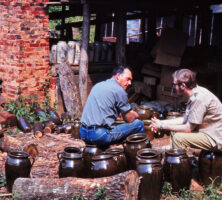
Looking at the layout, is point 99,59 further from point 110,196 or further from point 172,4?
point 110,196

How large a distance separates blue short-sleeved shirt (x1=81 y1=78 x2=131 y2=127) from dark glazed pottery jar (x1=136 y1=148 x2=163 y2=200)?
3.13ft

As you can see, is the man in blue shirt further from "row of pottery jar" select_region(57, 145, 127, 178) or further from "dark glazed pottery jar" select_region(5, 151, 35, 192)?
"dark glazed pottery jar" select_region(5, 151, 35, 192)

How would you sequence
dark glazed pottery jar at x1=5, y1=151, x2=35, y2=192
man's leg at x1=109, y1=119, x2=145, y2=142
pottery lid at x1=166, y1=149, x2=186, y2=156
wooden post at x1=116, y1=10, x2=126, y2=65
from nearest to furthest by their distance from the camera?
1. pottery lid at x1=166, y1=149, x2=186, y2=156
2. dark glazed pottery jar at x1=5, y1=151, x2=35, y2=192
3. man's leg at x1=109, y1=119, x2=145, y2=142
4. wooden post at x1=116, y1=10, x2=126, y2=65

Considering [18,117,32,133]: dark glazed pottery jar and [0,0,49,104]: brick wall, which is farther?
[0,0,49,104]: brick wall

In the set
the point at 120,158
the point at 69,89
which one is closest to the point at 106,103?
the point at 120,158

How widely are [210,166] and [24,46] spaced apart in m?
4.92

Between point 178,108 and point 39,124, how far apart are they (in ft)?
10.9

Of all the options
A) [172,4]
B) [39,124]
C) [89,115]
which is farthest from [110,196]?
[172,4]

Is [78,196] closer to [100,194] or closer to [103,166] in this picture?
[100,194]

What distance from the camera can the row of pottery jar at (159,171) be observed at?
4590mm

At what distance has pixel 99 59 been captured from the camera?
9.73 metres

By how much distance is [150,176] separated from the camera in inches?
180

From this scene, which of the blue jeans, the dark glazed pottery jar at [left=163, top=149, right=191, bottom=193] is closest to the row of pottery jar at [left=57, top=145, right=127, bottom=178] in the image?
the blue jeans

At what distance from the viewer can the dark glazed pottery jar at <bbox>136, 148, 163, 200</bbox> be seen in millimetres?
4574
